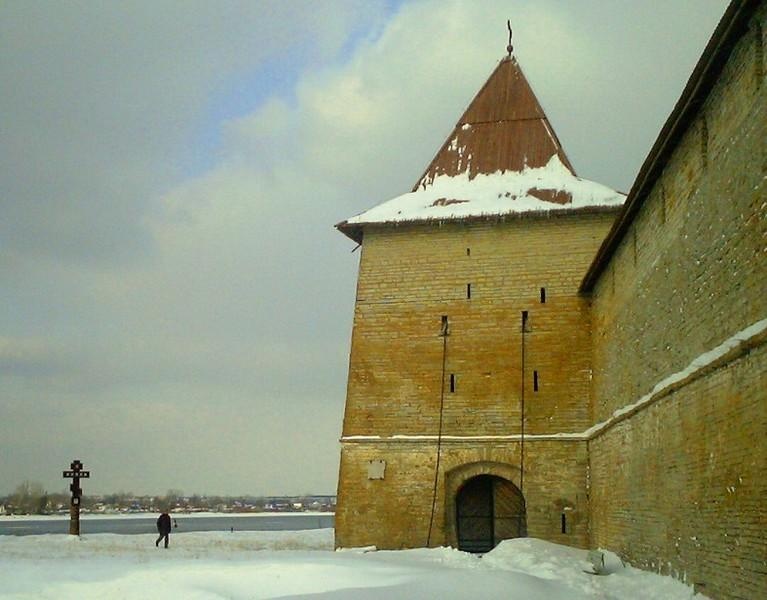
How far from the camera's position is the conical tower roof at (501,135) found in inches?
774

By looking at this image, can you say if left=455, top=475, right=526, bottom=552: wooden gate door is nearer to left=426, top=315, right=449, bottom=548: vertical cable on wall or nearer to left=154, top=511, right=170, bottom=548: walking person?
left=426, top=315, right=449, bottom=548: vertical cable on wall

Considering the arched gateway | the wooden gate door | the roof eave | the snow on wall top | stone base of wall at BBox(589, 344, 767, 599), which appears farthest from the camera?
the snow on wall top

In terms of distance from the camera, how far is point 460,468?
17.1 meters

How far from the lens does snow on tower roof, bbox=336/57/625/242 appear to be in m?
18.0

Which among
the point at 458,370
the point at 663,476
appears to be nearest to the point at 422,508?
the point at 458,370

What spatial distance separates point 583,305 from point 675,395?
7241mm

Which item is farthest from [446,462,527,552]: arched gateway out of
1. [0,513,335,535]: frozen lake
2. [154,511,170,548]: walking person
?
[0,513,335,535]: frozen lake

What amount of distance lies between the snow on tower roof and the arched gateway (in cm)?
506

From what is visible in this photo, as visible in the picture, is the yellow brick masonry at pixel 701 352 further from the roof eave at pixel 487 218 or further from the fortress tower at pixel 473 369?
the roof eave at pixel 487 218

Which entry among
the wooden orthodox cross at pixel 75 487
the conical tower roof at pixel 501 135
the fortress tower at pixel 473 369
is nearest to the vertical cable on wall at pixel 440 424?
the fortress tower at pixel 473 369

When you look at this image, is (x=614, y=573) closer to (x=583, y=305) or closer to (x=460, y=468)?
(x=460, y=468)

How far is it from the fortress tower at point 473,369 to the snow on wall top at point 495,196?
43 mm

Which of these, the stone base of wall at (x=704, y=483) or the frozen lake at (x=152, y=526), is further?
the frozen lake at (x=152, y=526)

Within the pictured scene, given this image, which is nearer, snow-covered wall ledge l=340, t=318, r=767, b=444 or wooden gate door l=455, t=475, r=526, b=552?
snow-covered wall ledge l=340, t=318, r=767, b=444
